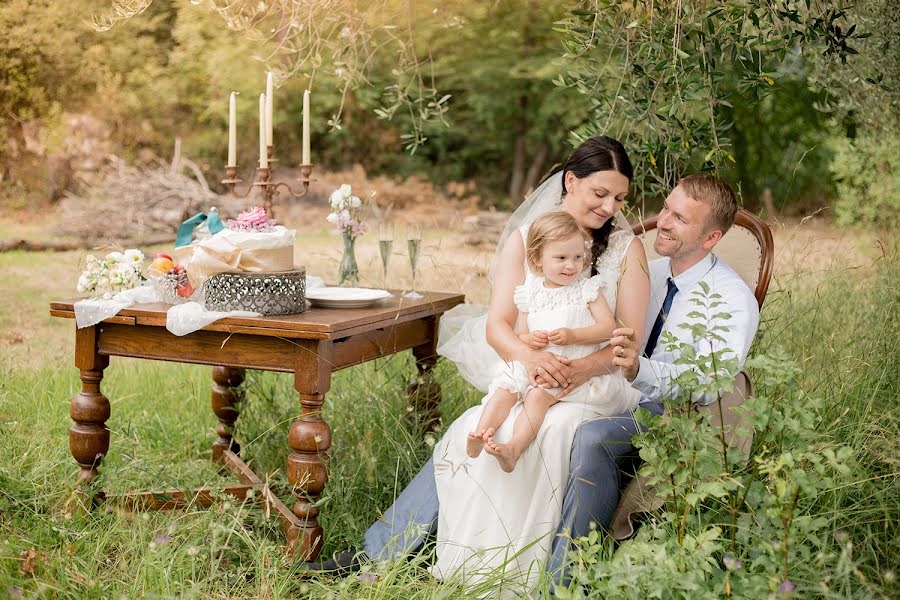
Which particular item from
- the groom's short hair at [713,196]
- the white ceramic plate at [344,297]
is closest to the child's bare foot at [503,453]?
the white ceramic plate at [344,297]

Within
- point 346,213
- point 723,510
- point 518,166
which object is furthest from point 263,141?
point 518,166

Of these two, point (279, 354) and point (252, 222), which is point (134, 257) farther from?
point (279, 354)

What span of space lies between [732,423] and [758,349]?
57cm

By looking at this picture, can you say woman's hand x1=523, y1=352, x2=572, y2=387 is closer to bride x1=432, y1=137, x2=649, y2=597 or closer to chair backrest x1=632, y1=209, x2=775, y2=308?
bride x1=432, y1=137, x2=649, y2=597

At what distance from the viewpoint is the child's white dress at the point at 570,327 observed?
2.77 metres

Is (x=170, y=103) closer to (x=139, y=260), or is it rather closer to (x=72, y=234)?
(x=72, y=234)

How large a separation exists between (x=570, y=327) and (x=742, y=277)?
76 cm

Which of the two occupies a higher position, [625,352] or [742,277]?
[742,277]

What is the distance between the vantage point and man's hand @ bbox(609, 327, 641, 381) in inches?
103

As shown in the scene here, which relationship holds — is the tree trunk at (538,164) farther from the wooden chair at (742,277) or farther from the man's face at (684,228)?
the man's face at (684,228)

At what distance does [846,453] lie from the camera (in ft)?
6.44

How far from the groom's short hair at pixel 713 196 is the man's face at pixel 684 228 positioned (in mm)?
15

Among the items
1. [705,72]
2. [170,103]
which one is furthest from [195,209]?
[705,72]

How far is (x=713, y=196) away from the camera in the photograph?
2.98 m
